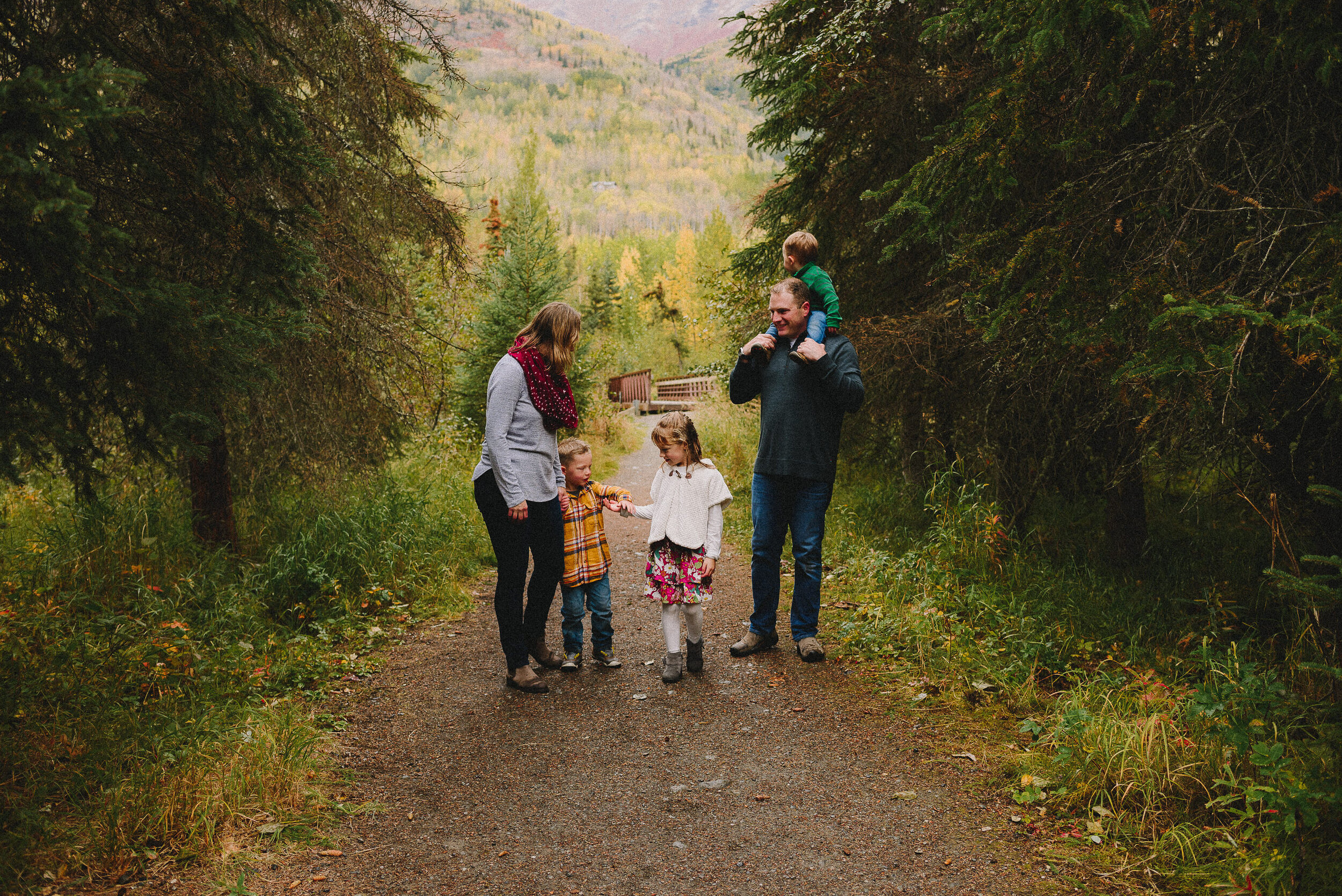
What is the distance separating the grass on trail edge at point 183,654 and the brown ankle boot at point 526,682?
101 centimetres

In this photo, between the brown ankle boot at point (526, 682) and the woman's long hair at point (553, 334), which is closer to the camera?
the woman's long hair at point (553, 334)

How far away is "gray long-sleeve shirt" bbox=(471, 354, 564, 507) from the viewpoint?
4188 mm

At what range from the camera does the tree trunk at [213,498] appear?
577 cm

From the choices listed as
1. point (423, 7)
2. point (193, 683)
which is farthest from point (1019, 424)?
point (423, 7)

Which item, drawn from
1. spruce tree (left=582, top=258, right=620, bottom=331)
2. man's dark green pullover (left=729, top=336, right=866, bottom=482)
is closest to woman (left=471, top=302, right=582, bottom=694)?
man's dark green pullover (left=729, top=336, right=866, bottom=482)

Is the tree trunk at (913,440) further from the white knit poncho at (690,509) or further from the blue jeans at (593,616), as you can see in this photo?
the blue jeans at (593,616)

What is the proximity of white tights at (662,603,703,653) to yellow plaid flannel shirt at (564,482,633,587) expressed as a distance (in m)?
0.51

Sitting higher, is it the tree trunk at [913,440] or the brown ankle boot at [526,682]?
the tree trunk at [913,440]

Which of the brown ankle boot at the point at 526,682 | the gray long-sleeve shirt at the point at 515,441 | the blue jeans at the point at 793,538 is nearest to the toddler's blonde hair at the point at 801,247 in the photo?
the blue jeans at the point at 793,538

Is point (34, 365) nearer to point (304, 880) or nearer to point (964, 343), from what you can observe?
point (304, 880)

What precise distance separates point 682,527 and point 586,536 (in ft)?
2.19

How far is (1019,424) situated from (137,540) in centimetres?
636

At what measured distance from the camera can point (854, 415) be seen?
7.68 m

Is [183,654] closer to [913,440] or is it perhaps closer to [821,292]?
[821,292]
